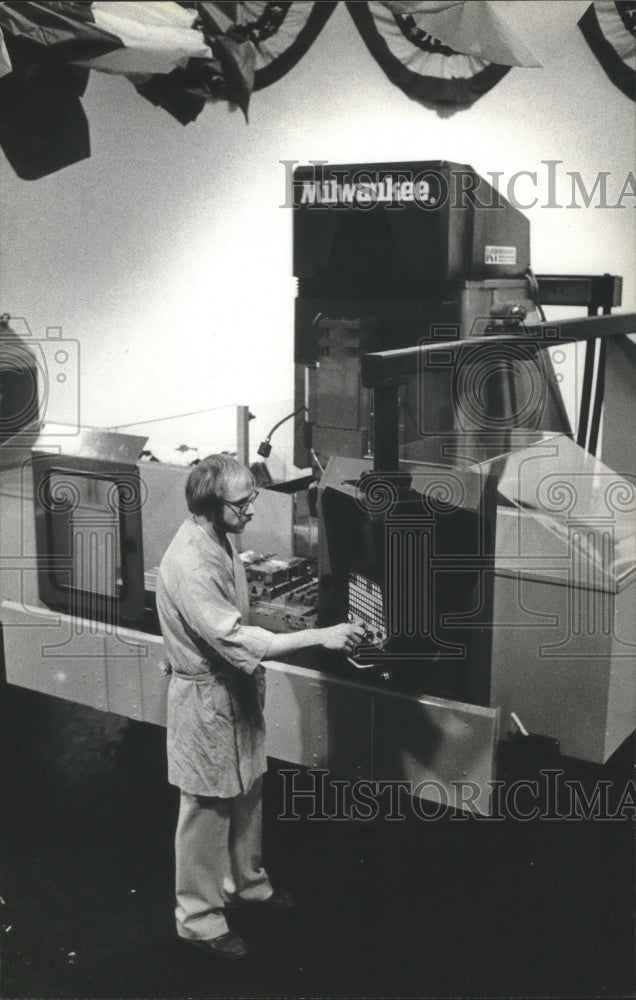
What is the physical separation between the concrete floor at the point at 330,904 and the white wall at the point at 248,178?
2.12m

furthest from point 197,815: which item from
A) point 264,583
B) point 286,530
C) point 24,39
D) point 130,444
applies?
point 24,39

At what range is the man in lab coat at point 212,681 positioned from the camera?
7.25 ft

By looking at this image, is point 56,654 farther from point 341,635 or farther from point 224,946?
point 341,635

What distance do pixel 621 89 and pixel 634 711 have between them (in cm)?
263

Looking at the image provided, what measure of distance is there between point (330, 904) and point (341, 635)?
2.73 ft

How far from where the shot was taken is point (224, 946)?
232cm

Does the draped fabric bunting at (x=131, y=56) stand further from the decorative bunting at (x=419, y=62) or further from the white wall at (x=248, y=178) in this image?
the decorative bunting at (x=419, y=62)

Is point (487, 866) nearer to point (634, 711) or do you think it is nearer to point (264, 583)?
point (634, 711)

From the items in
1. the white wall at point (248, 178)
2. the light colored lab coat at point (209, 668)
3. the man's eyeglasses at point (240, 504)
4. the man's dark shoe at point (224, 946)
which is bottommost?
the man's dark shoe at point (224, 946)

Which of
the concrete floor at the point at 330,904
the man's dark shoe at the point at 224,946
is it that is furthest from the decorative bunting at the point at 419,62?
the man's dark shoe at the point at 224,946

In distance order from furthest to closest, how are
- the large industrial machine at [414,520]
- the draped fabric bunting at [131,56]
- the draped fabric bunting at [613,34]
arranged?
the draped fabric bunting at [613,34] < the draped fabric bunting at [131,56] < the large industrial machine at [414,520]

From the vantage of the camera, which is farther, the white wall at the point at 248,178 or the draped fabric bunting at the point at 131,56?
the white wall at the point at 248,178

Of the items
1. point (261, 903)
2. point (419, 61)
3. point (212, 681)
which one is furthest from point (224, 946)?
point (419, 61)

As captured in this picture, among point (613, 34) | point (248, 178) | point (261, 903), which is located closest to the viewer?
point (261, 903)
